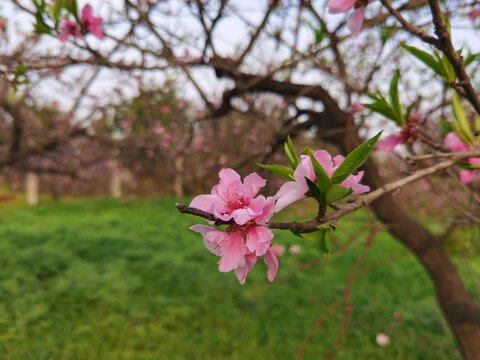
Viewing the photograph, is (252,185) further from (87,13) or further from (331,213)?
(87,13)

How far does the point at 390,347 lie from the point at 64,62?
12.0 ft

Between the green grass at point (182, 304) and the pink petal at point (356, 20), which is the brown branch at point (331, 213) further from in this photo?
the green grass at point (182, 304)

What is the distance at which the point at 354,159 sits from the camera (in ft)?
1.80

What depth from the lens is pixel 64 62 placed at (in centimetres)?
172

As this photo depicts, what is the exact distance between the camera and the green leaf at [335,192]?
1.78 feet

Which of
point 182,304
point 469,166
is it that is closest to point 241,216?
point 469,166

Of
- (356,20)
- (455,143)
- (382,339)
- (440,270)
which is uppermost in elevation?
(356,20)

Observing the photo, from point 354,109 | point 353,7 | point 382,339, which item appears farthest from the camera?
point 382,339

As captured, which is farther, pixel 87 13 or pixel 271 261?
pixel 87 13

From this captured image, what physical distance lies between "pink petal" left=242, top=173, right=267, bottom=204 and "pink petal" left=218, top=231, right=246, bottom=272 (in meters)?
0.07

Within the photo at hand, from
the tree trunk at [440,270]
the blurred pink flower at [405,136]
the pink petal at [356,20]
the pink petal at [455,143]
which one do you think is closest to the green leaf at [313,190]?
the pink petal at [356,20]

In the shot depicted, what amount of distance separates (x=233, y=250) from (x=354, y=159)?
0.81ft

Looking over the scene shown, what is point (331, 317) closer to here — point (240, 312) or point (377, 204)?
point (240, 312)

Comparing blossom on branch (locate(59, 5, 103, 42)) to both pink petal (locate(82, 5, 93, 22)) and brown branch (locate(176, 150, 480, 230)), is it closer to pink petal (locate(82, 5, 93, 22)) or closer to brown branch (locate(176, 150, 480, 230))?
pink petal (locate(82, 5, 93, 22))
